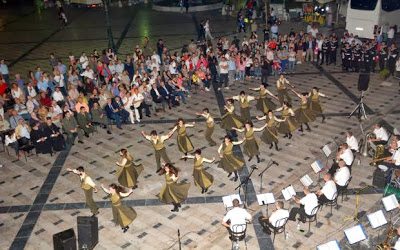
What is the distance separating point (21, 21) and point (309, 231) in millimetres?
38161

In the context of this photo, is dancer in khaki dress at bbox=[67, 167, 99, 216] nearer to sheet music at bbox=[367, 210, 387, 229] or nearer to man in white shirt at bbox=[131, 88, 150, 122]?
man in white shirt at bbox=[131, 88, 150, 122]

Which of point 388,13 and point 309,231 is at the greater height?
point 388,13

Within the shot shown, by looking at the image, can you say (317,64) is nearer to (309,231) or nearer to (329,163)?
(329,163)

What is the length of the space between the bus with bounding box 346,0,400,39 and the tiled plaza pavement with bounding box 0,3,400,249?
7866 millimetres

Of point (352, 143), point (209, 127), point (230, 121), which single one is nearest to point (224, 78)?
point (230, 121)

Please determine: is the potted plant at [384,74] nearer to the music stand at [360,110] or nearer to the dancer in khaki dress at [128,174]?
the music stand at [360,110]

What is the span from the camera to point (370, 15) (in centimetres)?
3103

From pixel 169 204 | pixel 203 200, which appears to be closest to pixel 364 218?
pixel 203 200

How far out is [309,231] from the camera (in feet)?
41.2

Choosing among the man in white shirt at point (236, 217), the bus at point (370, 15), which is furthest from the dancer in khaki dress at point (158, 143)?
the bus at point (370, 15)

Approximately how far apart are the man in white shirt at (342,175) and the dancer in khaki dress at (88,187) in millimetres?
7157

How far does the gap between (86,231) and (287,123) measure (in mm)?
8927

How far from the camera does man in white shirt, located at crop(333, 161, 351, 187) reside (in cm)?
1321

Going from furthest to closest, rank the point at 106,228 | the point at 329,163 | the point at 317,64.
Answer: the point at 317,64 < the point at 329,163 < the point at 106,228
